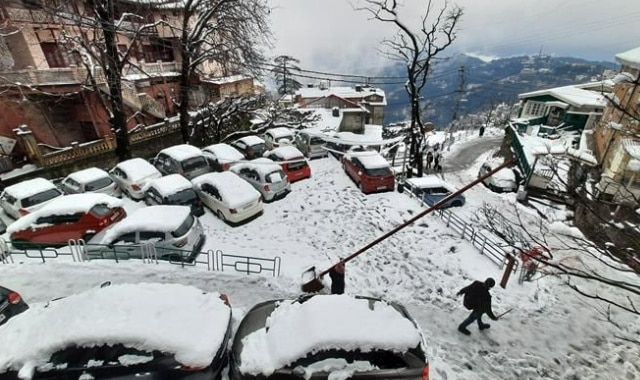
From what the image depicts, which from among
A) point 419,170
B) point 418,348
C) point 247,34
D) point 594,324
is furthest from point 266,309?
point 247,34

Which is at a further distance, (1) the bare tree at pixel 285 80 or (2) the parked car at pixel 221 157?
(1) the bare tree at pixel 285 80

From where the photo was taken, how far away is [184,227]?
885 cm

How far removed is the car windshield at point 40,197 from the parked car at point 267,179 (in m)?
7.52

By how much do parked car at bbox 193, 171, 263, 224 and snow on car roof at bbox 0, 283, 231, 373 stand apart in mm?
5691

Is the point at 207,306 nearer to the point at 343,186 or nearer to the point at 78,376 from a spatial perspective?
the point at 78,376

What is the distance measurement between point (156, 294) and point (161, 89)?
24627 mm

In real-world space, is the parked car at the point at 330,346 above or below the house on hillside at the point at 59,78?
below

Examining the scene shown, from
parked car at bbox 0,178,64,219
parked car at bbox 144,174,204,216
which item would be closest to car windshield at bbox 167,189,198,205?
parked car at bbox 144,174,204,216

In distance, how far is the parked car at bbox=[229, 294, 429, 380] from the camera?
4.34 m

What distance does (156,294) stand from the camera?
519 centimetres

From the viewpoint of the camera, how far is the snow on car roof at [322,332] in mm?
4438

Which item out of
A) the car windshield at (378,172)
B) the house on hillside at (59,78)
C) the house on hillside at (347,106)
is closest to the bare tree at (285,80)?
the house on hillside at (347,106)

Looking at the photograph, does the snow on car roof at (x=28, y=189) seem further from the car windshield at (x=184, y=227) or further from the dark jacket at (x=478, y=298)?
the dark jacket at (x=478, y=298)

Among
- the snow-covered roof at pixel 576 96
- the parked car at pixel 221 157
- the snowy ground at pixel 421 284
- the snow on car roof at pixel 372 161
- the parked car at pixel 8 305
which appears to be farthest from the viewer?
the snow-covered roof at pixel 576 96
